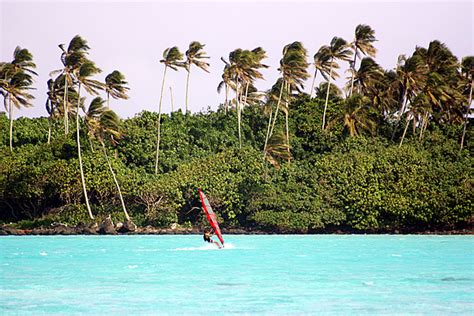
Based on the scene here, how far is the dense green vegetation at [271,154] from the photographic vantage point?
169ft

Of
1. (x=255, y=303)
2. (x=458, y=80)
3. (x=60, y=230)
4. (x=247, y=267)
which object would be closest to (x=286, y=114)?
(x=458, y=80)

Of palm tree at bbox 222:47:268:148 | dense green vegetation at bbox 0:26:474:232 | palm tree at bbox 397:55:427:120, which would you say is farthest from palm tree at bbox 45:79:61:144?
palm tree at bbox 397:55:427:120

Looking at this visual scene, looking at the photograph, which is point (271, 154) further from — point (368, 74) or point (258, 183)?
point (368, 74)

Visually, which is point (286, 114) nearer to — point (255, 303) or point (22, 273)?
point (22, 273)

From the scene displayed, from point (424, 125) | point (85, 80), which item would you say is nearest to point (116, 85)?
point (85, 80)

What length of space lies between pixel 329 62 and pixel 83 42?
1967cm

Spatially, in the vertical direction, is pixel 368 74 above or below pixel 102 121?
above

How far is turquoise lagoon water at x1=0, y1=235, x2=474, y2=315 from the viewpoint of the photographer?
19.5 meters

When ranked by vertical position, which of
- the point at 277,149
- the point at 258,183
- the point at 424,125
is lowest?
the point at 258,183

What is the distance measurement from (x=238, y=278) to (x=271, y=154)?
106ft

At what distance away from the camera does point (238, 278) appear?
25.3 metres

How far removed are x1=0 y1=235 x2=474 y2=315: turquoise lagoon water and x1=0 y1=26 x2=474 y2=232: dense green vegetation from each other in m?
9.23

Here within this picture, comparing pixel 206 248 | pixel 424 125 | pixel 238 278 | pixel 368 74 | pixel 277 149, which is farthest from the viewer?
pixel 368 74

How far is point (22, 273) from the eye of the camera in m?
27.2
